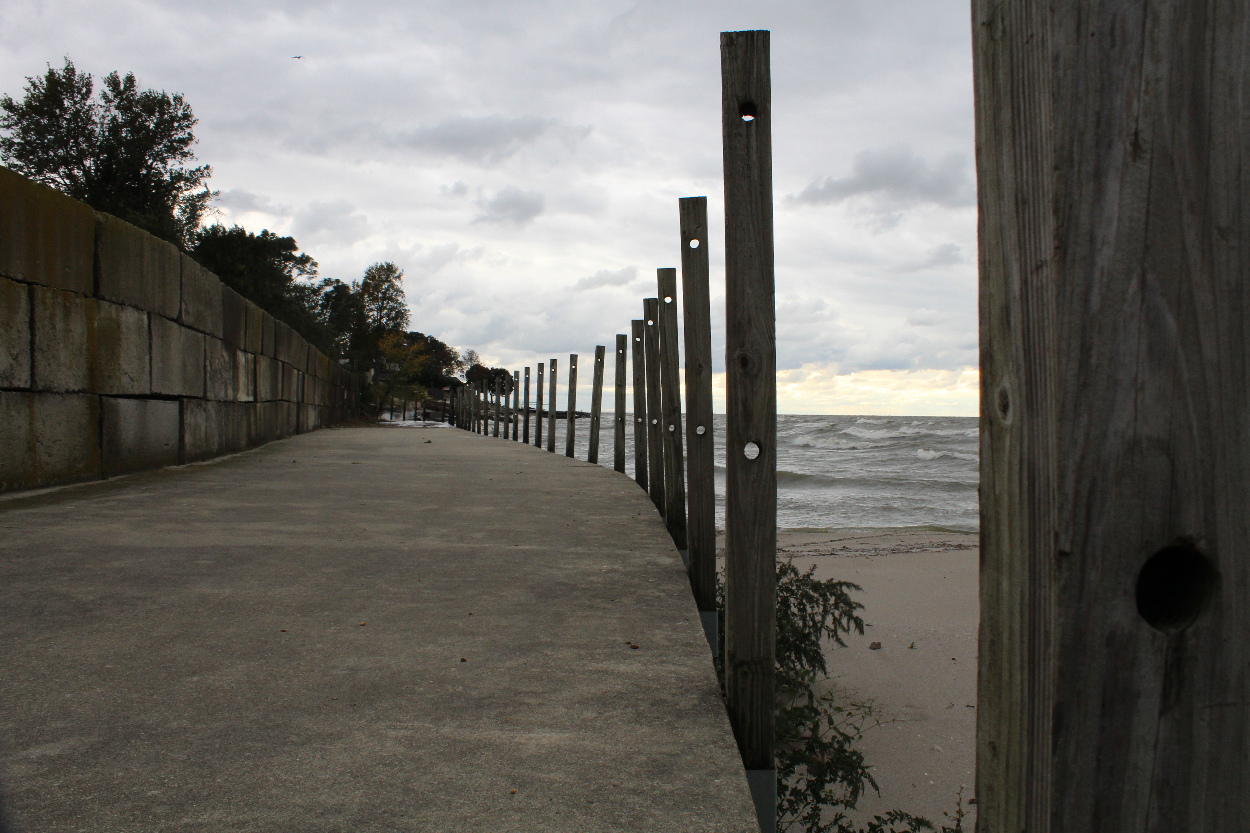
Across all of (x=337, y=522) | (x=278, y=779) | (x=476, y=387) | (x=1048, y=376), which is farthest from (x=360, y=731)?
(x=476, y=387)

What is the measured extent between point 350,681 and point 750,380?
4.49ft

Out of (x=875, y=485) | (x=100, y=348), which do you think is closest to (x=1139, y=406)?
(x=100, y=348)

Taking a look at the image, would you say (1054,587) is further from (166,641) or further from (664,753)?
(166,641)

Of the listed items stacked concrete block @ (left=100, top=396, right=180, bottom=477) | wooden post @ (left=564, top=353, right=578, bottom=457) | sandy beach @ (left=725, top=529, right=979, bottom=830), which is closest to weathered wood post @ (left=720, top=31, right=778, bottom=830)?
sandy beach @ (left=725, top=529, right=979, bottom=830)

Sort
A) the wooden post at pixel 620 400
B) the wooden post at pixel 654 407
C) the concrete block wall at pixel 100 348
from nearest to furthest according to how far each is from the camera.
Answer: the concrete block wall at pixel 100 348 < the wooden post at pixel 654 407 < the wooden post at pixel 620 400

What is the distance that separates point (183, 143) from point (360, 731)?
3507cm

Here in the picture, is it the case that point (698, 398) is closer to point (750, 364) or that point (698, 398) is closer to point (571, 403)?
point (750, 364)

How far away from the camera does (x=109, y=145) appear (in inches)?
1156

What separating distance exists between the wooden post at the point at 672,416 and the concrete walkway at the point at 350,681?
56cm

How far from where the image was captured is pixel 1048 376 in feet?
2.26

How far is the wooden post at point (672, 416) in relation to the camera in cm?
507

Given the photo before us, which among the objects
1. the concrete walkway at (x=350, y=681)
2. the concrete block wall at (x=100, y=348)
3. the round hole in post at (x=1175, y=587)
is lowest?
the concrete walkway at (x=350, y=681)

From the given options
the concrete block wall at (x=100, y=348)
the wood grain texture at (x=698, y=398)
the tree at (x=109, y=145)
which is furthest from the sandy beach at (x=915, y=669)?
the tree at (x=109, y=145)

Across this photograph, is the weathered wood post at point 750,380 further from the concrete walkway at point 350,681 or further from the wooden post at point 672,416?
the wooden post at point 672,416
